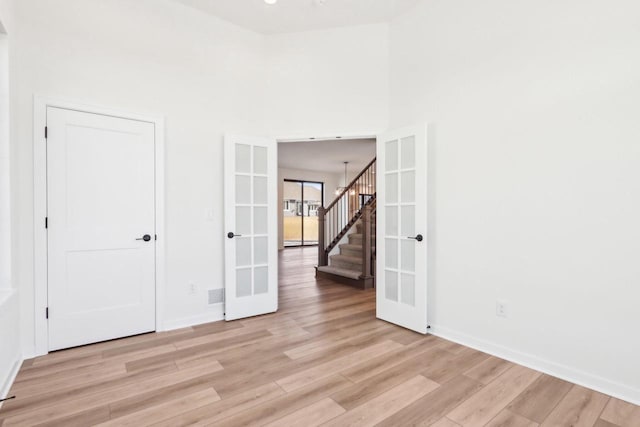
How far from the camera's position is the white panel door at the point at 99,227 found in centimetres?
268

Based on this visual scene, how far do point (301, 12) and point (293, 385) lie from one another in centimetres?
351

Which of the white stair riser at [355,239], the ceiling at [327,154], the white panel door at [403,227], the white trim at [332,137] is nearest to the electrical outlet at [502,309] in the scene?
the white panel door at [403,227]

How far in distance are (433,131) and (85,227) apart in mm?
3312

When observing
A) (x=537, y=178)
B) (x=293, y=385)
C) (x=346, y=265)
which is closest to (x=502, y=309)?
(x=537, y=178)

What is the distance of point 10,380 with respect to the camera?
2.14 metres

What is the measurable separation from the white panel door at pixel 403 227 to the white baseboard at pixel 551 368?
1.19ft

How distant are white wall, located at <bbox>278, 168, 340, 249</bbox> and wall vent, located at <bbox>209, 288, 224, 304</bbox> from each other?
274 inches

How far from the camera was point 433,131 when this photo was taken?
314cm

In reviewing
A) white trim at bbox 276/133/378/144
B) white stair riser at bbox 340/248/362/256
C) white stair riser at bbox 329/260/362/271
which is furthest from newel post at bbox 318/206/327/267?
white trim at bbox 276/133/378/144

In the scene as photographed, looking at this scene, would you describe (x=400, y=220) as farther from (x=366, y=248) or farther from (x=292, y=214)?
(x=292, y=214)

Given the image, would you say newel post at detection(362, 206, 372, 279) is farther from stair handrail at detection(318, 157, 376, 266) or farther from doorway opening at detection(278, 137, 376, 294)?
stair handrail at detection(318, 157, 376, 266)

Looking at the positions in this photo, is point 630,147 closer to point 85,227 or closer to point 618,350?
point 618,350

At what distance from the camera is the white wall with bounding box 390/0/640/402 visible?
80.4 inches

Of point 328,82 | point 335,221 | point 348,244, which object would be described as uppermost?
point 328,82
